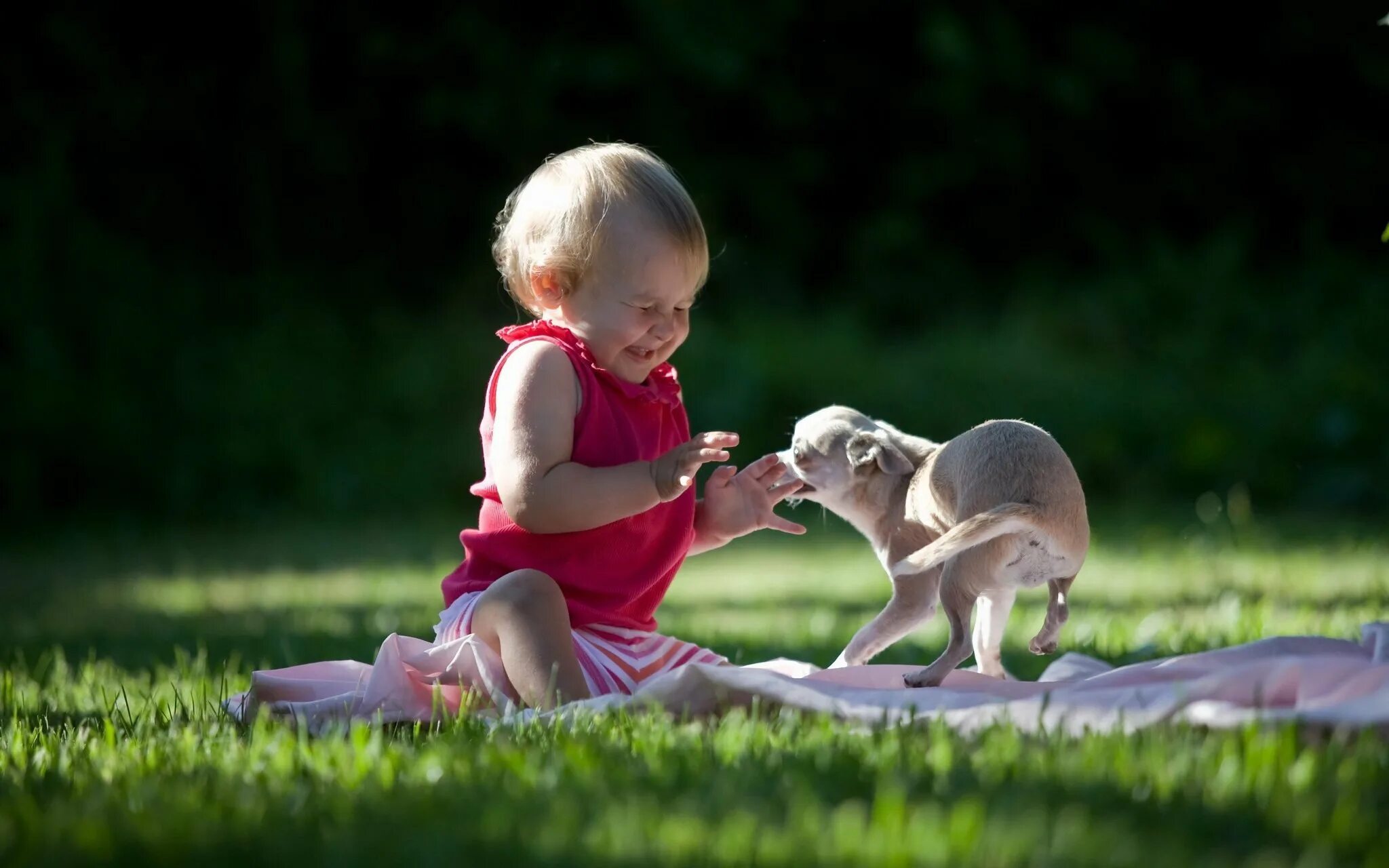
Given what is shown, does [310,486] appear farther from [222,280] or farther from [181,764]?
[181,764]

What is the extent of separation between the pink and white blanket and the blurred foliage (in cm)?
659

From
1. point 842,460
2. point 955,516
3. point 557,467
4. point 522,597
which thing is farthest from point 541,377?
point 955,516

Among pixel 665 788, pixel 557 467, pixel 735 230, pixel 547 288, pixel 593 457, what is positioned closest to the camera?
pixel 665 788

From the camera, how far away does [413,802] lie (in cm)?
189

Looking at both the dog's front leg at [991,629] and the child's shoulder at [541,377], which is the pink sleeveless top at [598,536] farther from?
the dog's front leg at [991,629]

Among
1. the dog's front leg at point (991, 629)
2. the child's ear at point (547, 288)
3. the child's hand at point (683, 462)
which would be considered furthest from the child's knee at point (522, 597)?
the dog's front leg at point (991, 629)

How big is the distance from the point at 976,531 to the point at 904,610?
0.44m

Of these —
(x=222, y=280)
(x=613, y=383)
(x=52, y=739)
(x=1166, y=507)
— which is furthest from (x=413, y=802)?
(x=222, y=280)

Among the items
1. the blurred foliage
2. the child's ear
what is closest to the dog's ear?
the child's ear

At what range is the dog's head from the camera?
10.3ft

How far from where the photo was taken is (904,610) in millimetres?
3049

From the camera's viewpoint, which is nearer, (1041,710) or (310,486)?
(1041,710)

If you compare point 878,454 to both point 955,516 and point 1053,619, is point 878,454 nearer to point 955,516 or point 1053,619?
point 955,516

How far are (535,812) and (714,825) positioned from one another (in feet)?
0.78
